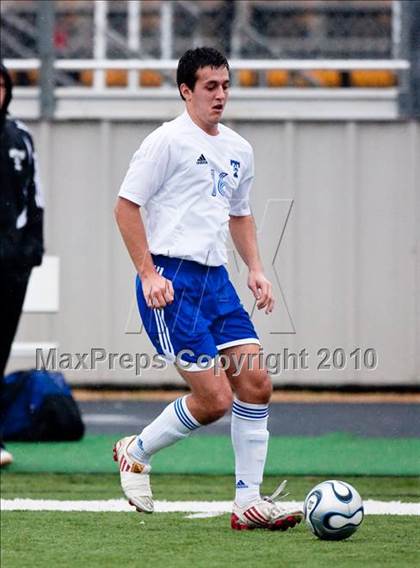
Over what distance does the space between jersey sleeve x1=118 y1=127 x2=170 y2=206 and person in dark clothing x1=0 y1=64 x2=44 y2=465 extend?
2357mm

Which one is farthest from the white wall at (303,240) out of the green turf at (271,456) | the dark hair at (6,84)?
the dark hair at (6,84)

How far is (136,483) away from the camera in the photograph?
681cm

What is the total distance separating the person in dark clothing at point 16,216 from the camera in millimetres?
8898

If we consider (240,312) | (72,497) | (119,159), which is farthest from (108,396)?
(240,312)

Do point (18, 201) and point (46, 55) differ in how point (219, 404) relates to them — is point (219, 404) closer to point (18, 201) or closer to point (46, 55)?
point (18, 201)

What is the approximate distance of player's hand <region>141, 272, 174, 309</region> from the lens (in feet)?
21.1

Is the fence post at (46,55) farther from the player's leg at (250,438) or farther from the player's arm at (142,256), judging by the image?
the player's leg at (250,438)

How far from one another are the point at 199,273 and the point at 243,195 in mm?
481

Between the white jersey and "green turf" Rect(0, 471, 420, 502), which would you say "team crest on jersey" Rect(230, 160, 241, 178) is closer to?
the white jersey

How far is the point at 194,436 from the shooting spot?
11.0 m

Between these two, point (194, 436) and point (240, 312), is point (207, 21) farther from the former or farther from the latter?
point (240, 312)

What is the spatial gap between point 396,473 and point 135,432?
251cm

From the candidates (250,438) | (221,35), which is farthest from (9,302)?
(221,35)

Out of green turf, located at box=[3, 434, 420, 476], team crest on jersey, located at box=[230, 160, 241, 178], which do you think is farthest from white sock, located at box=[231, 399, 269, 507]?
green turf, located at box=[3, 434, 420, 476]
